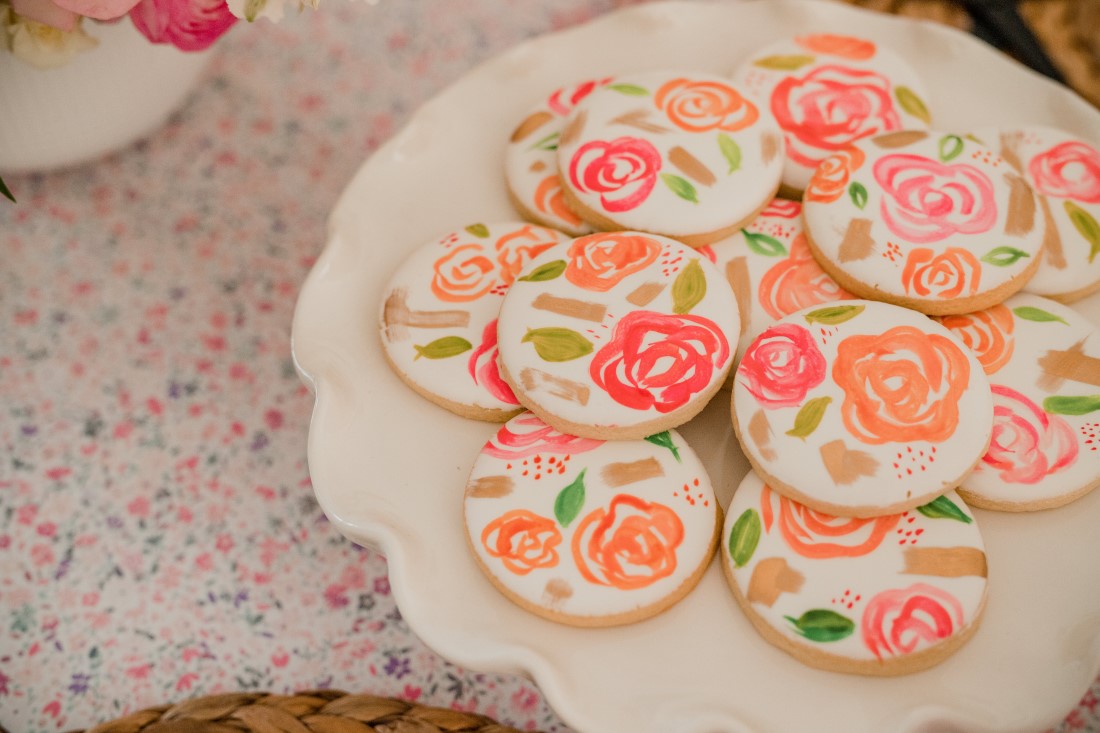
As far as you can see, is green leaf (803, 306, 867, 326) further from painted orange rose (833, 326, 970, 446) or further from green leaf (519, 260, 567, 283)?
green leaf (519, 260, 567, 283)

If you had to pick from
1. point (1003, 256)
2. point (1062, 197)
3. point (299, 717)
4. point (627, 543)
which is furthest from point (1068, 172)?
point (299, 717)

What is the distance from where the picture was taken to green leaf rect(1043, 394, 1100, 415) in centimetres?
68

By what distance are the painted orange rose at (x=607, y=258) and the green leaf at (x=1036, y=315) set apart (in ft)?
0.92

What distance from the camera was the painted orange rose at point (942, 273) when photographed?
0.72 metres

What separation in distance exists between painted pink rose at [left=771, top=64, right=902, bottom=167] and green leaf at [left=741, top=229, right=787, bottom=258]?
10 centimetres

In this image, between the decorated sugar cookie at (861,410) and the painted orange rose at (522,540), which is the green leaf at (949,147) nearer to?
the decorated sugar cookie at (861,410)

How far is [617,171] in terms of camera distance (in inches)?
30.3

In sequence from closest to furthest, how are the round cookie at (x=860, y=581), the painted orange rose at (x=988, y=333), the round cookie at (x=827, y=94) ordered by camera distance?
the round cookie at (x=860, y=581)
the painted orange rose at (x=988, y=333)
the round cookie at (x=827, y=94)

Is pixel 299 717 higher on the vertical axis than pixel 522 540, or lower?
lower

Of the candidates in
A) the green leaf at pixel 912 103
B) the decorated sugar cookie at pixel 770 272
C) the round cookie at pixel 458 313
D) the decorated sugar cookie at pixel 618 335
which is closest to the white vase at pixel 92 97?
the round cookie at pixel 458 313

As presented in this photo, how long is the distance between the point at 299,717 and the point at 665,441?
0.34 meters

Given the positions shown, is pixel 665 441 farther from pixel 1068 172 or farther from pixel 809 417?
pixel 1068 172

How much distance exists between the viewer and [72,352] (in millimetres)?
1024

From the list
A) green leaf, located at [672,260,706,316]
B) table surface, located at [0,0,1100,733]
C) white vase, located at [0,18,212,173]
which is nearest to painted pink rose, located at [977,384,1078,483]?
green leaf, located at [672,260,706,316]
